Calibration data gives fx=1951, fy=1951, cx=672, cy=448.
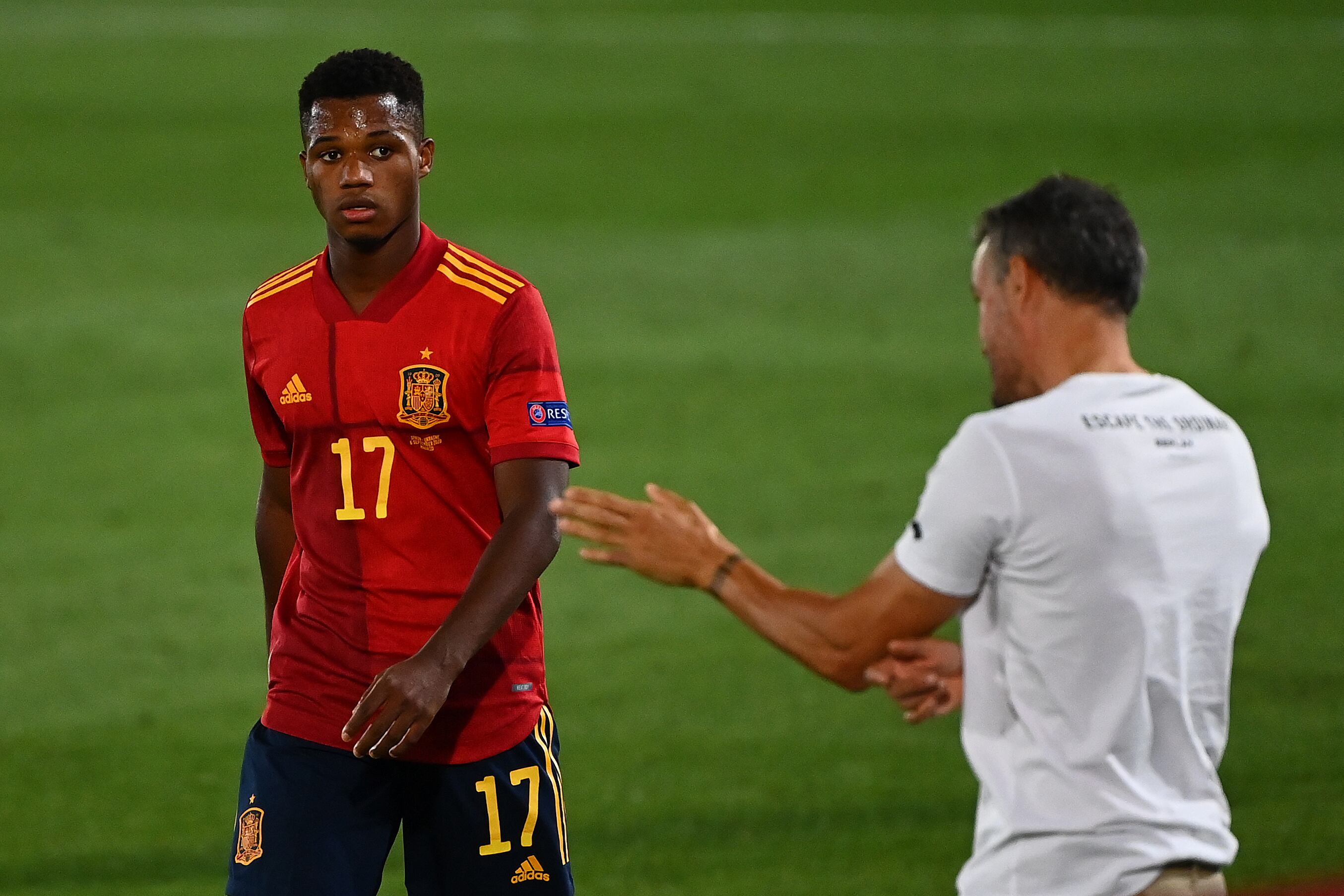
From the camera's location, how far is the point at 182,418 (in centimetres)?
1113

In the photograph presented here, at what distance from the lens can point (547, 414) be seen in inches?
147

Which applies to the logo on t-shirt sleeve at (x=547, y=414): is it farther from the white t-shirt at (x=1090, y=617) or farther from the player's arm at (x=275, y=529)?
the white t-shirt at (x=1090, y=617)

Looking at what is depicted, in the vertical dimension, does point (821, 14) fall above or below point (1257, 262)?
above

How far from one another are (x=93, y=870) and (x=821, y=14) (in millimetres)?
17423

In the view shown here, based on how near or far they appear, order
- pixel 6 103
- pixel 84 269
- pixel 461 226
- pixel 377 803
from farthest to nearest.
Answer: pixel 6 103 → pixel 461 226 → pixel 84 269 → pixel 377 803

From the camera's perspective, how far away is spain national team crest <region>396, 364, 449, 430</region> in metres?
3.75

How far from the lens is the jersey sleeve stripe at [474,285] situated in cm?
381

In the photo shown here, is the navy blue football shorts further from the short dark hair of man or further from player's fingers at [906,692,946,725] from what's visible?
the short dark hair of man

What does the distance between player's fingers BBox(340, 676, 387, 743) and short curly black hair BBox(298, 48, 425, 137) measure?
1.14 metres

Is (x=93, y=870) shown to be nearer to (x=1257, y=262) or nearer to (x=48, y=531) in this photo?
(x=48, y=531)

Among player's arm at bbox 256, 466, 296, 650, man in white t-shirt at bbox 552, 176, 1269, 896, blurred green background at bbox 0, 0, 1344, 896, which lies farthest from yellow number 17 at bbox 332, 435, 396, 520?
blurred green background at bbox 0, 0, 1344, 896

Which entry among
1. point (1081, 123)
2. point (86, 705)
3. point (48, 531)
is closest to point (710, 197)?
point (1081, 123)

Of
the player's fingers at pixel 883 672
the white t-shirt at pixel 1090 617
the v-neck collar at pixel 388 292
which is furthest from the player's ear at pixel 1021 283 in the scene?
the v-neck collar at pixel 388 292

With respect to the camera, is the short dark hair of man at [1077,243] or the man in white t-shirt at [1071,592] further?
the short dark hair of man at [1077,243]
